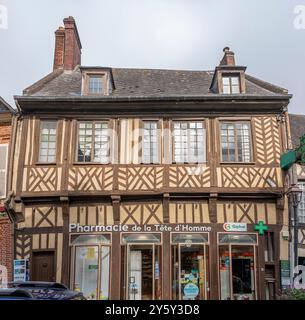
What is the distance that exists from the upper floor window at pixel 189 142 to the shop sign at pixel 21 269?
3.46 m

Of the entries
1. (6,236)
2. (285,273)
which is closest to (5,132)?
(6,236)

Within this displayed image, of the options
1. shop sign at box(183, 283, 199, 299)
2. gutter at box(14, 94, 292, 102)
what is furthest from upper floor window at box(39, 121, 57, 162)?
shop sign at box(183, 283, 199, 299)

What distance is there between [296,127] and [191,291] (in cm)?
370

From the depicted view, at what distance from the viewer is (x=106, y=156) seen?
854 centimetres

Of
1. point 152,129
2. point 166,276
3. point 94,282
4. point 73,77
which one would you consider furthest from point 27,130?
point 166,276

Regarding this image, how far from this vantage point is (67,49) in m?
9.53

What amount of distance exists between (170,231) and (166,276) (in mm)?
831

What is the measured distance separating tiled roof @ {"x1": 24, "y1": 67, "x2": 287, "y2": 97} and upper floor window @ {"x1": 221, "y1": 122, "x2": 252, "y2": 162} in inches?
29.9

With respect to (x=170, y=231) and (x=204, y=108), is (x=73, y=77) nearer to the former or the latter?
(x=204, y=108)

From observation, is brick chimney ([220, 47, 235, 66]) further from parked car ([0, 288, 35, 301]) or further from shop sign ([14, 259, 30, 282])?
parked car ([0, 288, 35, 301])

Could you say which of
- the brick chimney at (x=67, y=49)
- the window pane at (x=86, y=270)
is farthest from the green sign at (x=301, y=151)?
the brick chimney at (x=67, y=49)

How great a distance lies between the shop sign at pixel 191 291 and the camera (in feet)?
26.7

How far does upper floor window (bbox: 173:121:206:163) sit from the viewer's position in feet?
28.3
